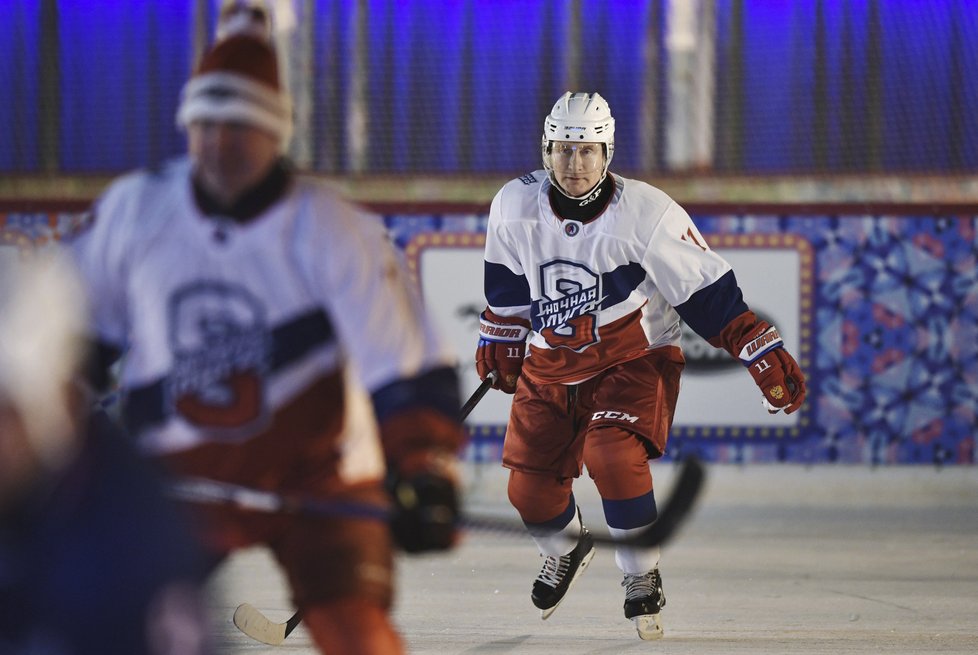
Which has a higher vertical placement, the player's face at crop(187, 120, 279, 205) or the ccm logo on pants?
the player's face at crop(187, 120, 279, 205)

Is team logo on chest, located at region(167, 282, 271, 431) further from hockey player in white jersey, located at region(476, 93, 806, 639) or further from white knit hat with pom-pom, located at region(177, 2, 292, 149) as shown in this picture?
hockey player in white jersey, located at region(476, 93, 806, 639)

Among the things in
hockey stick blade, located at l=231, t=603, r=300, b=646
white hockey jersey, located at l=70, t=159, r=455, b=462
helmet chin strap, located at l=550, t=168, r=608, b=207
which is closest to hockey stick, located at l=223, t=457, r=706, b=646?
white hockey jersey, located at l=70, t=159, r=455, b=462

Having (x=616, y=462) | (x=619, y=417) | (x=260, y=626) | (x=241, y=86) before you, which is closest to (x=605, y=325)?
(x=619, y=417)

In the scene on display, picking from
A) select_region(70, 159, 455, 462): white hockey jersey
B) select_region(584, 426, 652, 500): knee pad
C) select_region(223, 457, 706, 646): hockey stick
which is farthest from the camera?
select_region(584, 426, 652, 500): knee pad

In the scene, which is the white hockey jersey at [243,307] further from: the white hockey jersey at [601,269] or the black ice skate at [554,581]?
the black ice skate at [554,581]

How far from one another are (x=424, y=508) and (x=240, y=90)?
2.07 feet

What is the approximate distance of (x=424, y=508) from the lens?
6.54 feet

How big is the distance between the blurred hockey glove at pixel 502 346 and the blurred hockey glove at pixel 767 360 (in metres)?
0.53

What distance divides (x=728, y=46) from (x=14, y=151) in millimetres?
2853

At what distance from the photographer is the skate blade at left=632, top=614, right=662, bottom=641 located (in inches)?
146

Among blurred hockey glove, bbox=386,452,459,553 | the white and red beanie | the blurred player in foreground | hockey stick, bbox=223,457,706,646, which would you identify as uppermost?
the white and red beanie

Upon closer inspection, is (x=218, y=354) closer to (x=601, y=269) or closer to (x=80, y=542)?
(x=80, y=542)

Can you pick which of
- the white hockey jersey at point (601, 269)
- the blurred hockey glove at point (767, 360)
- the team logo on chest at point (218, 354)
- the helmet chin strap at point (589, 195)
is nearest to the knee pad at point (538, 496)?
the white hockey jersey at point (601, 269)

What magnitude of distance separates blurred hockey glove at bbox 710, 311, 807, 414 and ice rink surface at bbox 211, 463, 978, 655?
572 millimetres
